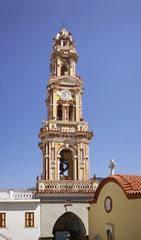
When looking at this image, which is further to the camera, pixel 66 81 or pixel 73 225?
pixel 66 81

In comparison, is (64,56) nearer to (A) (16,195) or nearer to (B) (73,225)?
(A) (16,195)

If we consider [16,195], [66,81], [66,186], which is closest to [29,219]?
[16,195]

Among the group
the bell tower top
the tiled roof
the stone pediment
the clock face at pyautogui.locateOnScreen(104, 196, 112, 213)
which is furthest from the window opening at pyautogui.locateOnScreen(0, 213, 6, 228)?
the bell tower top

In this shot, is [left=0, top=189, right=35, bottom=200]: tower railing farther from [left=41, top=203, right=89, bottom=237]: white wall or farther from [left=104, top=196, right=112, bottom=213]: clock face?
[left=104, top=196, right=112, bottom=213]: clock face

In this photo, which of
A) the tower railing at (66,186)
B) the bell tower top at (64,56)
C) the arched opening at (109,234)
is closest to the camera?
the arched opening at (109,234)

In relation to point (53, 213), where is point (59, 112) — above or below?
above

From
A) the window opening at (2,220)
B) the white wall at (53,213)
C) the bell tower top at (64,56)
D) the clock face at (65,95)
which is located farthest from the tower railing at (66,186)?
the bell tower top at (64,56)

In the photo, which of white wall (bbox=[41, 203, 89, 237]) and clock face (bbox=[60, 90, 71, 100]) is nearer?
white wall (bbox=[41, 203, 89, 237])

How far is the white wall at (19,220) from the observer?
885 inches

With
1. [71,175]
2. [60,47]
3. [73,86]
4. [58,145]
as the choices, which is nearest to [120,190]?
[58,145]

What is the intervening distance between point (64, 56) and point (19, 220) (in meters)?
18.1

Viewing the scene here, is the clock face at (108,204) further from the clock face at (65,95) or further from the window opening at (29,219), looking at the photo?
the clock face at (65,95)

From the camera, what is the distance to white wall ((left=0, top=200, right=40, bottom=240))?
22469 millimetres

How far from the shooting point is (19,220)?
2284cm
